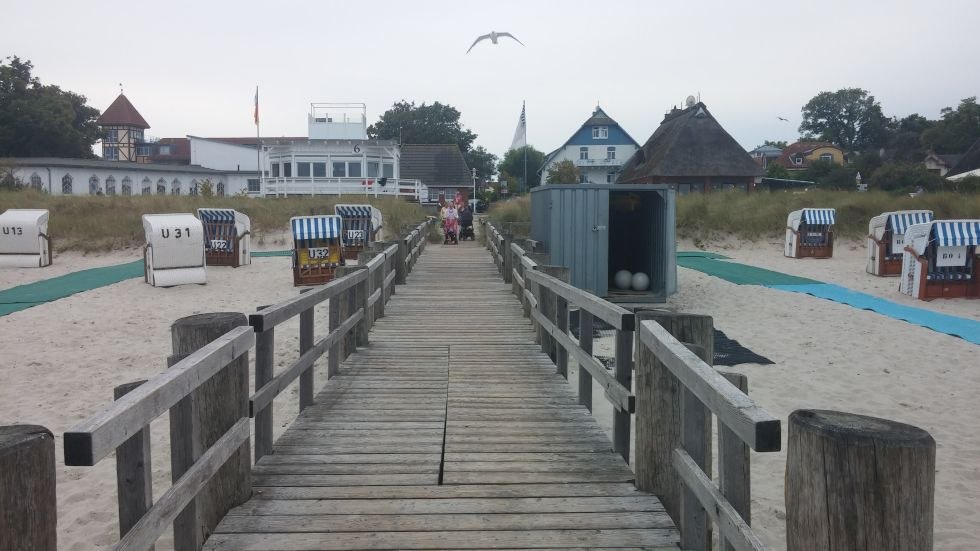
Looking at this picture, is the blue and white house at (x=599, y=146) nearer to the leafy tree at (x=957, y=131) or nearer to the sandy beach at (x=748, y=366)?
the leafy tree at (x=957, y=131)

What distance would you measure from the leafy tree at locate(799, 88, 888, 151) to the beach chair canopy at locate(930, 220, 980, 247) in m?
79.2

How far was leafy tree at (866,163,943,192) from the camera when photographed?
1579 inches

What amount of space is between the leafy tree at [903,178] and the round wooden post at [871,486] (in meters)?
43.0

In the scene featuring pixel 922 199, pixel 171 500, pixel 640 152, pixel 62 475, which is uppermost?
pixel 640 152


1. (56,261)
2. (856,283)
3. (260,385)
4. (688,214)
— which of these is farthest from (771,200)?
(260,385)

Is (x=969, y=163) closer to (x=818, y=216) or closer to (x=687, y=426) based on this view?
(x=818, y=216)

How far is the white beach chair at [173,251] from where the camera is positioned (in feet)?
48.5

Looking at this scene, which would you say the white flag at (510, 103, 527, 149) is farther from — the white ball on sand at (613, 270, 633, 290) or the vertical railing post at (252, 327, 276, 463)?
the vertical railing post at (252, 327, 276, 463)

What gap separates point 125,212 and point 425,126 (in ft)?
199

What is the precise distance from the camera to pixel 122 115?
6988 cm

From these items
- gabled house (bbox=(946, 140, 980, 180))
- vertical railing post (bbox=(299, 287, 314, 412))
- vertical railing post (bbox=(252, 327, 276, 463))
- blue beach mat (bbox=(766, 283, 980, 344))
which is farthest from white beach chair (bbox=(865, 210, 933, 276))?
gabled house (bbox=(946, 140, 980, 180))

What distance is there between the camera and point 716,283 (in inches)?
645

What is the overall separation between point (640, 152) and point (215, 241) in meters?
38.3

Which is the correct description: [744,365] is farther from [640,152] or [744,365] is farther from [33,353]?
[640,152]
